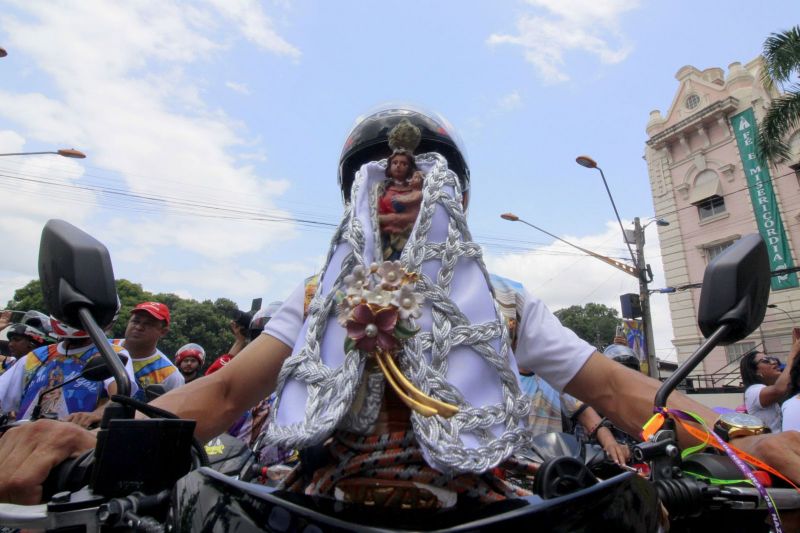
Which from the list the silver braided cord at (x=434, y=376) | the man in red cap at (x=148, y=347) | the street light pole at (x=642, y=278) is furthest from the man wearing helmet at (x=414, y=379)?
the street light pole at (x=642, y=278)

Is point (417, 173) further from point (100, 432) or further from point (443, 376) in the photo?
point (100, 432)

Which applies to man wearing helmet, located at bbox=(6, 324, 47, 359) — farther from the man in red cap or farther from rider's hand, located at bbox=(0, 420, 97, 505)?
rider's hand, located at bbox=(0, 420, 97, 505)

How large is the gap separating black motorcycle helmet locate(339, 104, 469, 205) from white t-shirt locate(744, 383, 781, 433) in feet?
14.3

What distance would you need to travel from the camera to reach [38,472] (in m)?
1.07

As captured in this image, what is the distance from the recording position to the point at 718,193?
22219mm

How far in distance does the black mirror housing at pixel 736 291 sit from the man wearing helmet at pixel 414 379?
1.14ft

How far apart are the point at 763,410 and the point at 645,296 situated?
35.5 feet

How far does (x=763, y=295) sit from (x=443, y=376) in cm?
77

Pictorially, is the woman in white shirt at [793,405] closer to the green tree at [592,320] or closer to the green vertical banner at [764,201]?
the green vertical banner at [764,201]

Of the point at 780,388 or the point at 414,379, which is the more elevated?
the point at 780,388

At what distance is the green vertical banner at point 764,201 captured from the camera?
19.6 m

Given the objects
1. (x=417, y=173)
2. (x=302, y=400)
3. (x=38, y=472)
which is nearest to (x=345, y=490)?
(x=302, y=400)

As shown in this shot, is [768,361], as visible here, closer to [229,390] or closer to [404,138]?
[404,138]

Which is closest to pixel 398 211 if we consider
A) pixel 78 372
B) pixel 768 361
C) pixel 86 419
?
pixel 86 419
